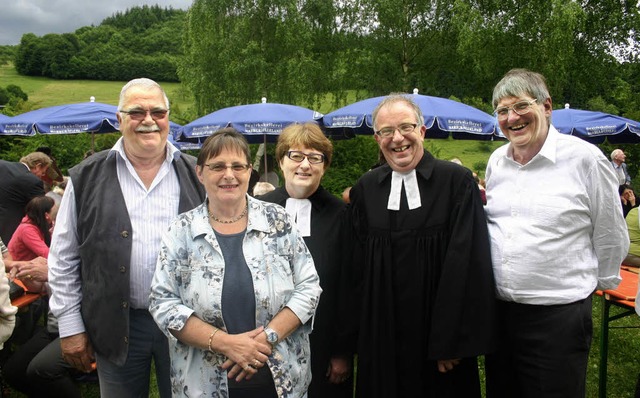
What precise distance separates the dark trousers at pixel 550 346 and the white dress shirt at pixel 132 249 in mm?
1801

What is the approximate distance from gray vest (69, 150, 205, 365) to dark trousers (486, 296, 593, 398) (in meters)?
1.90

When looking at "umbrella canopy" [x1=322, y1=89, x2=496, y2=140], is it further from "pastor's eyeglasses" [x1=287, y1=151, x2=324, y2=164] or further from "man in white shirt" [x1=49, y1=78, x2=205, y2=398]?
"man in white shirt" [x1=49, y1=78, x2=205, y2=398]

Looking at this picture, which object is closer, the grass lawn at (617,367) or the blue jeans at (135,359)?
the blue jeans at (135,359)

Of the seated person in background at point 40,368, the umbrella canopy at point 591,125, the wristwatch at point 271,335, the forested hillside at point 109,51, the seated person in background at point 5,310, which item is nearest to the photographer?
the wristwatch at point 271,335

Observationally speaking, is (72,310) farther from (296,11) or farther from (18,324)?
(296,11)

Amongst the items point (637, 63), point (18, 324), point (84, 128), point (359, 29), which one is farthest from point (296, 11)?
point (18, 324)

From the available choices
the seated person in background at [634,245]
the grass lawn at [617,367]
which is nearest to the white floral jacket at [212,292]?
the grass lawn at [617,367]

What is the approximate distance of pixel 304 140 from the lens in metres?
2.56

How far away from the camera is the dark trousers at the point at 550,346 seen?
224 centimetres

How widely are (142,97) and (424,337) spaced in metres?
1.83

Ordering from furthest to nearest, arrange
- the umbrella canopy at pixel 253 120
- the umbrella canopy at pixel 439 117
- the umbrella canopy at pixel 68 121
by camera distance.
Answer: the umbrella canopy at pixel 68 121 → the umbrella canopy at pixel 253 120 → the umbrella canopy at pixel 439 117

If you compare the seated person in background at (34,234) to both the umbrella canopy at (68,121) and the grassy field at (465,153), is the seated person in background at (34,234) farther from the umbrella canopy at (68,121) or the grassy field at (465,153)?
the umbrella canopy at (68,121)

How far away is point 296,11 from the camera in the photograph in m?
20.2

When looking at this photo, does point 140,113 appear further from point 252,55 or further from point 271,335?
point 252,55
